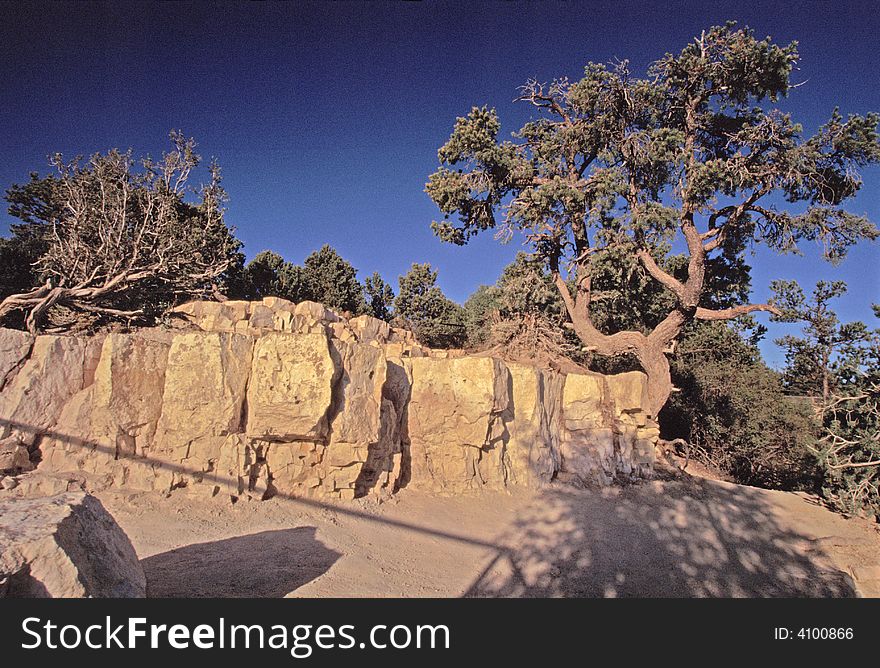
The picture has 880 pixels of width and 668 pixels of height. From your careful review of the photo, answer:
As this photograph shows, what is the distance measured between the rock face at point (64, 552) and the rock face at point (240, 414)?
347cm

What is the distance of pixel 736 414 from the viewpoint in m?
15.7

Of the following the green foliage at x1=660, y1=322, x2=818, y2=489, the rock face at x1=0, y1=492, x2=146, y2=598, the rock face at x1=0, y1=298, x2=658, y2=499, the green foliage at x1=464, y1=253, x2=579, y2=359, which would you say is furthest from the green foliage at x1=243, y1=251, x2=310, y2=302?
the rock face at x1=0, y1=492, x2=146, y2=598

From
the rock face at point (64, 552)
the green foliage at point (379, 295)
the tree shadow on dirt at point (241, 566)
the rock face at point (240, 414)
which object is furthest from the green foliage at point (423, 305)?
the rock face at point (64, 552)

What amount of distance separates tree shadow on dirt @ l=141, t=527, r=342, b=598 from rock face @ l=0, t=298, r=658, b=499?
154cm

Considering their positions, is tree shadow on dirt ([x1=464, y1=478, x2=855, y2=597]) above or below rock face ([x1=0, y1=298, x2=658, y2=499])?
below

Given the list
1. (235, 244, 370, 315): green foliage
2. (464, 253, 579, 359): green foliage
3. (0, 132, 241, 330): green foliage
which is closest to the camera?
(0, 132, 241, 330): green foliage

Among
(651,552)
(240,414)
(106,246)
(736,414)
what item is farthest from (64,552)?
(736,414)

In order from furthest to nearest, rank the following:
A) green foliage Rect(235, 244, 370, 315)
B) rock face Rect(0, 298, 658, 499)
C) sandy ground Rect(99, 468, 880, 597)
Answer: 1. green foliage Rect(235, 244, 370, 315)
2. rock face Rect(0, 298, 658, 499)
3. sandy ground Rect(99, 468, 880, 597)

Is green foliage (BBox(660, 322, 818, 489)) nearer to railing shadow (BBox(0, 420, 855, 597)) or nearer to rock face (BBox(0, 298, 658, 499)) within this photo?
railing shadow (BBox(0, 420, 855, 597))

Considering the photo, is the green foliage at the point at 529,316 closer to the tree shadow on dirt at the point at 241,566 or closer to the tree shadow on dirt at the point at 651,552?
the tree shadow on dirt at the point at 651,552

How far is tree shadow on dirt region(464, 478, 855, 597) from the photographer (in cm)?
581

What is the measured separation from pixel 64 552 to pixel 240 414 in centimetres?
432

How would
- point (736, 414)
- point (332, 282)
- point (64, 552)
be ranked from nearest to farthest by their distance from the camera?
point (64, 552) < point (736, 414) < point (332, 282)

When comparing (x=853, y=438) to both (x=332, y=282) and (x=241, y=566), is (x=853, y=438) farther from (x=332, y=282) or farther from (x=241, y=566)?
(x=332, y=282)
